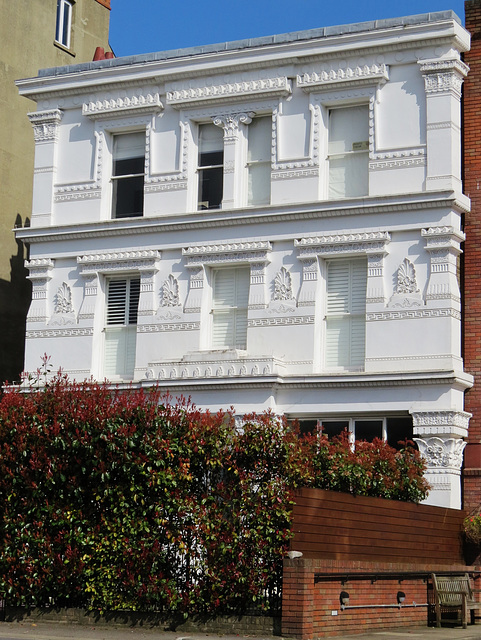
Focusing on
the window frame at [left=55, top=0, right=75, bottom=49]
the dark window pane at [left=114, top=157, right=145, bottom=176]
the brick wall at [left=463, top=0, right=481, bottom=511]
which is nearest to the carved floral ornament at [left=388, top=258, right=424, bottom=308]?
the brick wall at [left=463, top=0, right=481, bottom=511]

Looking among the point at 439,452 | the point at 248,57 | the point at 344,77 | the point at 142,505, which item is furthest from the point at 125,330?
the point at 142,505

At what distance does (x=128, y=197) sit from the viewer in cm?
3281

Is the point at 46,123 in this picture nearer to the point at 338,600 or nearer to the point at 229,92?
the point at 229,92

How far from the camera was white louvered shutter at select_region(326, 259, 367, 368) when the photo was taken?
2936cm

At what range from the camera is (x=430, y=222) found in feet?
93.9

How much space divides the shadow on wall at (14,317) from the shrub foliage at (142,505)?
16089mm

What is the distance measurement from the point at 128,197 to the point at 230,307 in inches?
182

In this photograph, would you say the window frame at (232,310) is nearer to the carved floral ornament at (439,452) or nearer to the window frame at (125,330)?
the window frame at (125,330)

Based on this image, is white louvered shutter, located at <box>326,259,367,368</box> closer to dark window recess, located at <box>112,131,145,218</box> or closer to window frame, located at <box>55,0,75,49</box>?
dark window recess, located at <box>112,131,145,218</box>

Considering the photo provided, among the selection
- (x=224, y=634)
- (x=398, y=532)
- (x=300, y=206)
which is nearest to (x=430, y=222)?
(x=300, y=206)

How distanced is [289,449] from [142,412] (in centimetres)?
266

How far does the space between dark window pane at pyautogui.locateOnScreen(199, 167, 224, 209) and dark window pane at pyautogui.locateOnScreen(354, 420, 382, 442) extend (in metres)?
7.25

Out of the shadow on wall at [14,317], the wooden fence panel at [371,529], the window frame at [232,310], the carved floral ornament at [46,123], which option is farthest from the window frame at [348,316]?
the shadow on wall at [14,317]

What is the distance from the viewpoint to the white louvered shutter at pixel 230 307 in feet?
101
